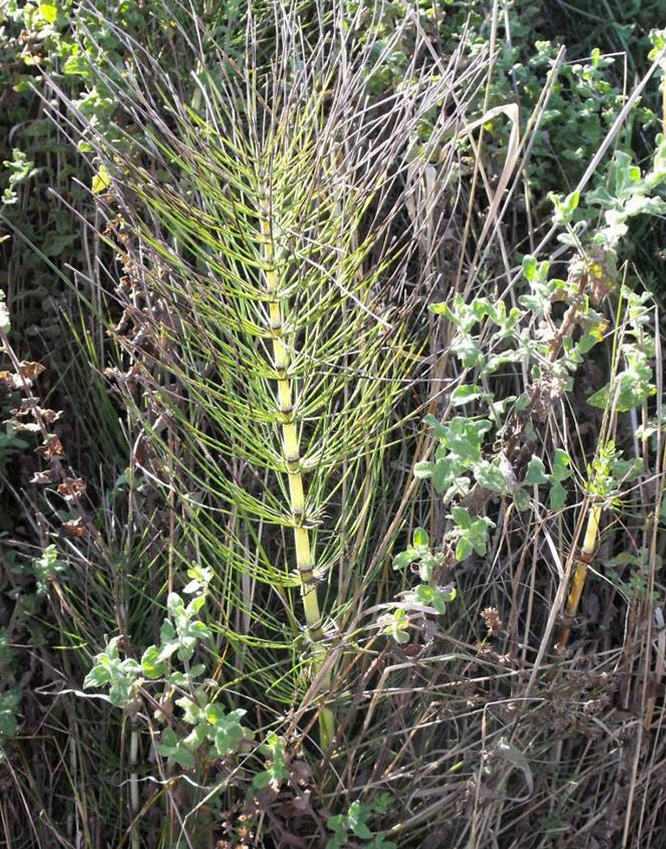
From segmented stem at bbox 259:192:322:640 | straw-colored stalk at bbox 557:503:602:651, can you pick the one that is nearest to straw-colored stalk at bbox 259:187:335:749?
segmented stem at bbox 259:192:322:640

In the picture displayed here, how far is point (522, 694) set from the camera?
179 cm

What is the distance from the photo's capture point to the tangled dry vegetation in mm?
1615

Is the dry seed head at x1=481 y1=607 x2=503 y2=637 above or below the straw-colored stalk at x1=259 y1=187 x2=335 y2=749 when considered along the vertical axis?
below

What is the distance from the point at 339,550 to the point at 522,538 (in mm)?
469

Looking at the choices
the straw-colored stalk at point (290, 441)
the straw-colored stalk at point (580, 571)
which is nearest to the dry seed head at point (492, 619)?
the straw-colored stalk at point (580, 571)

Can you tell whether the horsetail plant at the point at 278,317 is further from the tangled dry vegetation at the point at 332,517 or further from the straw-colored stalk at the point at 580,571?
the straw-colored stalk at the point at 580,571

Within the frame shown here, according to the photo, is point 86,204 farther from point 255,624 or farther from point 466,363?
point 466,363

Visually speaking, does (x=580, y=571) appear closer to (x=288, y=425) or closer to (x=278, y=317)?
(x=288, y=425)

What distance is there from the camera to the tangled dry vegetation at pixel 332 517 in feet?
5.30

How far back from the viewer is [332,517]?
2.01m

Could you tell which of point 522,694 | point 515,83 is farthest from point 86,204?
point 522,694

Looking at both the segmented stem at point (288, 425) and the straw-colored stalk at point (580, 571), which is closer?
the segmented stem at point (288, 425)

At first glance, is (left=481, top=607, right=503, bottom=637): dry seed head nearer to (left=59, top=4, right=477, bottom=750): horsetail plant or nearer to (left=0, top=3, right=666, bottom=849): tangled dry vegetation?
(left=0, top=3, right=666, bottom=849): tangled dry vegetation

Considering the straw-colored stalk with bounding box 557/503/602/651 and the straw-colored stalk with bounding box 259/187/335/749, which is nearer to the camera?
the straw-colored stalk with bounding box 259/187/335/749
